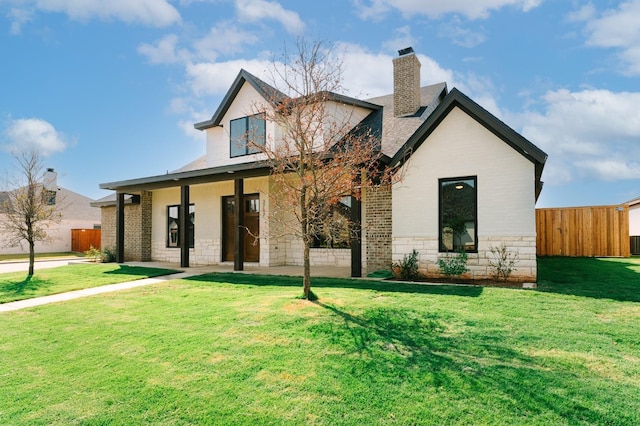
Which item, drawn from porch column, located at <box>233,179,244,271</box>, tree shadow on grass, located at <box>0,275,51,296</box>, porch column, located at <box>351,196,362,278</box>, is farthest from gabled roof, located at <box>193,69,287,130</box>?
tree shadow on grass, located at <box>0,275,51,296</box>

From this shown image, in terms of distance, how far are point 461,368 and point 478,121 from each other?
715 cm

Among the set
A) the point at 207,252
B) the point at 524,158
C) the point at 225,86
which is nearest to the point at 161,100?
the point at 225,86

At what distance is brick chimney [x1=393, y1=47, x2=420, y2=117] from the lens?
Result: 14.3m

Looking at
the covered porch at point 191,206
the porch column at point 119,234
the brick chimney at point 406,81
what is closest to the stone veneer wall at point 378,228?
the covered porch at point 191,206

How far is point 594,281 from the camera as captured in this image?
29.0 ft

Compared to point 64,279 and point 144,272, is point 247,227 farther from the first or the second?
point 64,279

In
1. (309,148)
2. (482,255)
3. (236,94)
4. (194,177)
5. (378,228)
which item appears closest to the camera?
(309,148)

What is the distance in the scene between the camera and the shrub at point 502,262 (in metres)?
8.95

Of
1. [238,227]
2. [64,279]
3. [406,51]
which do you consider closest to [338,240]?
[238,227]

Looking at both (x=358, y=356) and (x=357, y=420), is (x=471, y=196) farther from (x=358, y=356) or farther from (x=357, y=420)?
(x=357, y=420)

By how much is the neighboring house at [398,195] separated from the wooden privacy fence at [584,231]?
181 inches

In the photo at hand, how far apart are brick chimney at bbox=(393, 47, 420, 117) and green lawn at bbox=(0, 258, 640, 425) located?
9.05 metres

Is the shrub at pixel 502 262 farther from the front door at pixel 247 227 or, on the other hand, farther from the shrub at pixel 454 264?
the front door at pixel 247 227

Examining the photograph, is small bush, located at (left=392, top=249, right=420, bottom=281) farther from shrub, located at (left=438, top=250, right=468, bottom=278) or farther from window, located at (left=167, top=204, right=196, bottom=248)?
window, located at (left=167, top=204, right=196, bottom=248)
